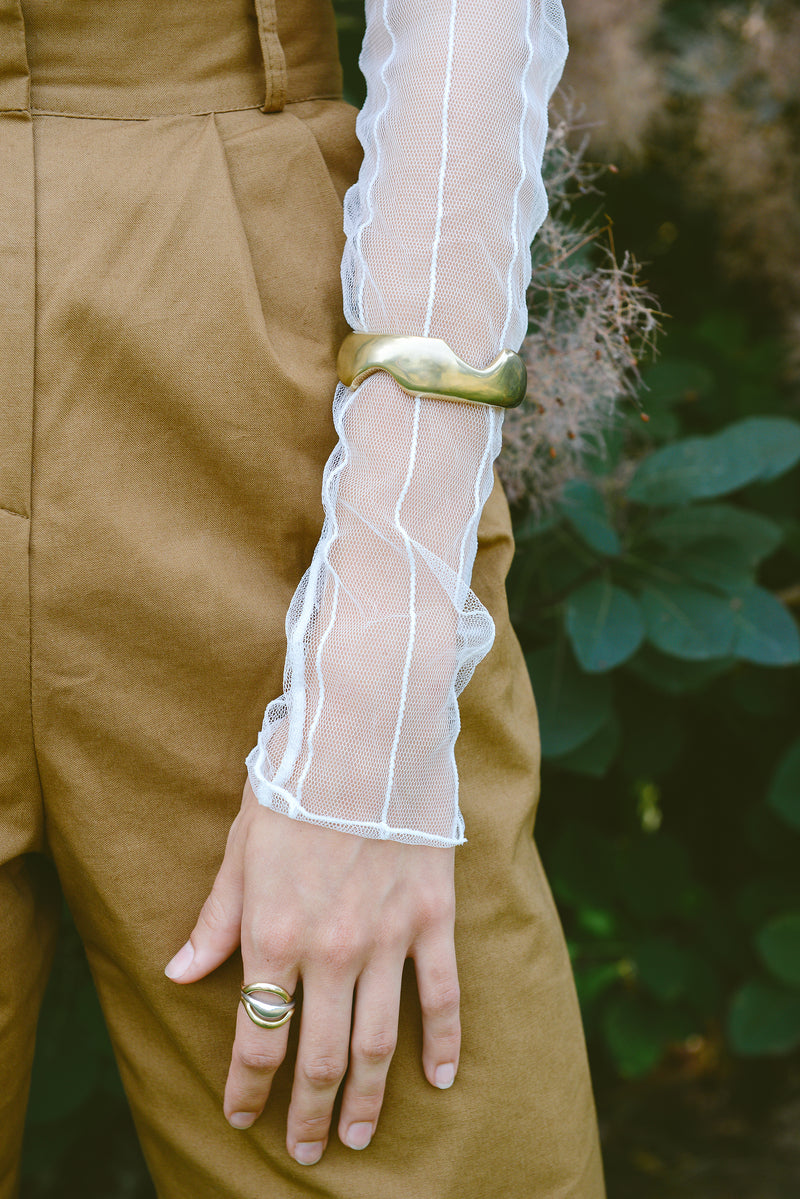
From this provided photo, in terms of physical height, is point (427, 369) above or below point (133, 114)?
below

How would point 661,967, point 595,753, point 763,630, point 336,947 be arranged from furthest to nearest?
point 661,967 → point 595,753 → point 763,630 → point 336,947

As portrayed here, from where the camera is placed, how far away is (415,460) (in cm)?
59

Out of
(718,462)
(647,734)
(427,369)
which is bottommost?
(647,734)

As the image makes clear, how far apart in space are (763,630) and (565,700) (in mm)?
249

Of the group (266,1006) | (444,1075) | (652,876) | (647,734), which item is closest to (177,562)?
(266,1006)

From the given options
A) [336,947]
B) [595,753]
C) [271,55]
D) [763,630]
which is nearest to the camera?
[336,947]

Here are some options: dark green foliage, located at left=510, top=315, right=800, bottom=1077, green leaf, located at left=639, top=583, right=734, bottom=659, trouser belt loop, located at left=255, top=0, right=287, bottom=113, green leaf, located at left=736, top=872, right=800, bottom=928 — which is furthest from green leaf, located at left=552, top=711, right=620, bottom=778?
trouser belt loop, located at left=255, top=0, right=287, bottom=113

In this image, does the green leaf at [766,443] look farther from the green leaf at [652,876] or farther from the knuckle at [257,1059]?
the knuckle at [257,1059]

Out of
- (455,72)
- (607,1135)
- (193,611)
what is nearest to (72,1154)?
(607,1135)

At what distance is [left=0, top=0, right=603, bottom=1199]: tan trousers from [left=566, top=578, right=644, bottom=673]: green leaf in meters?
0.38

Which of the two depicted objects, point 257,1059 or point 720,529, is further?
point 720,529

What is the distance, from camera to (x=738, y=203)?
1.51 metres

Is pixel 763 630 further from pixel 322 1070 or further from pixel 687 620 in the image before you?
pixel 322 1070

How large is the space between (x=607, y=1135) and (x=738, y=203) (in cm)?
168
